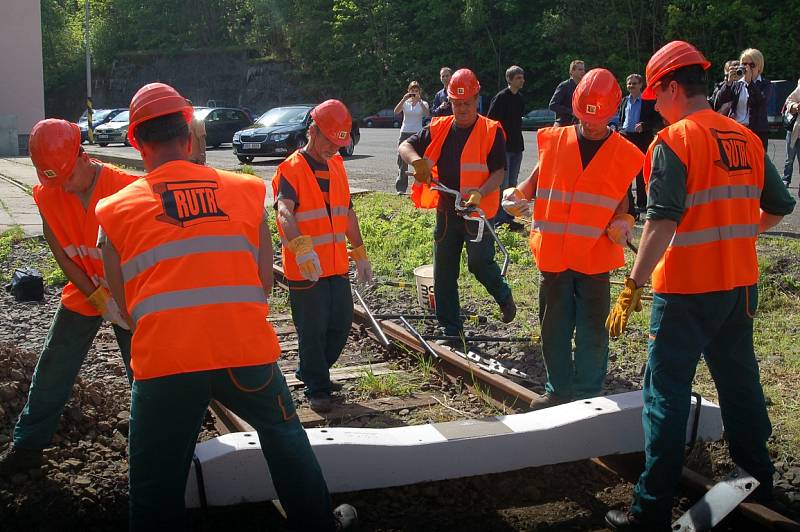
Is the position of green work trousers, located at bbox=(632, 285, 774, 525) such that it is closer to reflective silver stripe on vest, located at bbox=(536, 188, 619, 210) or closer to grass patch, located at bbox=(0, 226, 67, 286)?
reflective silver stripe on vest, located at bbox=(536, 188, 619, 210)

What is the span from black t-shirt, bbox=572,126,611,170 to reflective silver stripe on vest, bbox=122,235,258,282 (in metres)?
2.50

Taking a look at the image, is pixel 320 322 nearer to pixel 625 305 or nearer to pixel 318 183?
pixel 318 183

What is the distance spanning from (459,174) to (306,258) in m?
2.18

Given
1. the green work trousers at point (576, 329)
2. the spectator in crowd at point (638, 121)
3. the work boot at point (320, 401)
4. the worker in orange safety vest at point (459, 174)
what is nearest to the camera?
the green work trousers at point (576, 329)

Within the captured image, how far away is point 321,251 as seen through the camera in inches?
214

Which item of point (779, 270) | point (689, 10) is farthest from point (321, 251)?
point (689, 10)

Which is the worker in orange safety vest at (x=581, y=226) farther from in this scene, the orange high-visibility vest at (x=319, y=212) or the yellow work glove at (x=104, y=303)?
the yellow work glove at (x=104, y=303)

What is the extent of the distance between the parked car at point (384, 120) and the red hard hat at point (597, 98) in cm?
4541

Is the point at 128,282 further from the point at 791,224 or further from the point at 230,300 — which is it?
the point at 791,224

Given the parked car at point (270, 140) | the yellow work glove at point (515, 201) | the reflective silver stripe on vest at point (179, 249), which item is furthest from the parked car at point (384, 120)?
the reflective silver stripe on vest at point (179, 249)

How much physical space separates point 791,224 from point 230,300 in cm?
961

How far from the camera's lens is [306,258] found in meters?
4.80

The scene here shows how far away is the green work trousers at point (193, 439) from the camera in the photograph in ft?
9.91

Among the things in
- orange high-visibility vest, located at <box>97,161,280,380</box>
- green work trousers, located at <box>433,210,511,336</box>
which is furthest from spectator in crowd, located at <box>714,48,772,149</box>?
orange high-visibility vest, located at <box>97,161,280,380</box>
